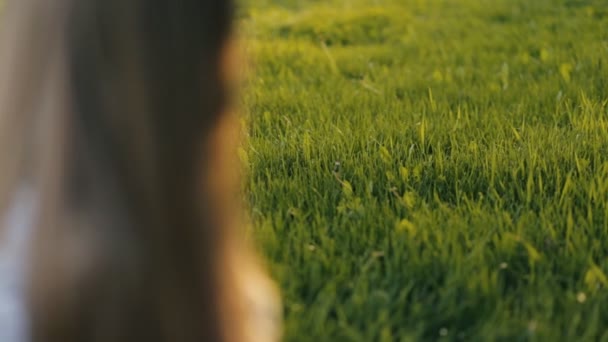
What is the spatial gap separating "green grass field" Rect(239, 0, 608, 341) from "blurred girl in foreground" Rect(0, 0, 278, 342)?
2.65ft

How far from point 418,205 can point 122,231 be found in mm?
1638

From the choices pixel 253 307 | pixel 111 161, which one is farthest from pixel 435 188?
pixel 111 161

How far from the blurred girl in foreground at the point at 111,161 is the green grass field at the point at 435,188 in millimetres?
807

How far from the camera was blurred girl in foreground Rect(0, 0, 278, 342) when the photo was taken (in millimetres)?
1425

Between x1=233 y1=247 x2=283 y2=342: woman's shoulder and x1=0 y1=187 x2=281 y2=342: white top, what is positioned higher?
x1=0 y1=187 x2=281 y2=342: white top

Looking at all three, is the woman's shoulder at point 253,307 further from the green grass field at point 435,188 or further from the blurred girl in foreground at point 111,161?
the green grass field at point 435,188

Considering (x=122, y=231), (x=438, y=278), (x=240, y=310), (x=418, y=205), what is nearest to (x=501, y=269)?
(x=438, y=278)

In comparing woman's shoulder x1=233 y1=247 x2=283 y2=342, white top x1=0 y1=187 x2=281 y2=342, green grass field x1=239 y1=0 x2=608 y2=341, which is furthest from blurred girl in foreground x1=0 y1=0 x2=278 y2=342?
green grass field x1=239 y1=0 x2=608 y2=341

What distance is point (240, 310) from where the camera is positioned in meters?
1.62

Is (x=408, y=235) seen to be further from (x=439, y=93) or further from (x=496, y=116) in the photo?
(x=439, y=93)

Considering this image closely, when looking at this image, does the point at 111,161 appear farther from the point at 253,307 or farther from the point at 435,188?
the point at 435,188

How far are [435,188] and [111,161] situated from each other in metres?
1.79

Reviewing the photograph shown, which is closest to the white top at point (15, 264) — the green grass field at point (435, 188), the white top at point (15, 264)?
the white top at point (15, 264)

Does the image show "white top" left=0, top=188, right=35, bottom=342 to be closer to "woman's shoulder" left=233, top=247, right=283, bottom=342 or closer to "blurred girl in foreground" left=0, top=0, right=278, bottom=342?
"blurred girl in foreground" left=0, top=0, right=278, bottom=342
